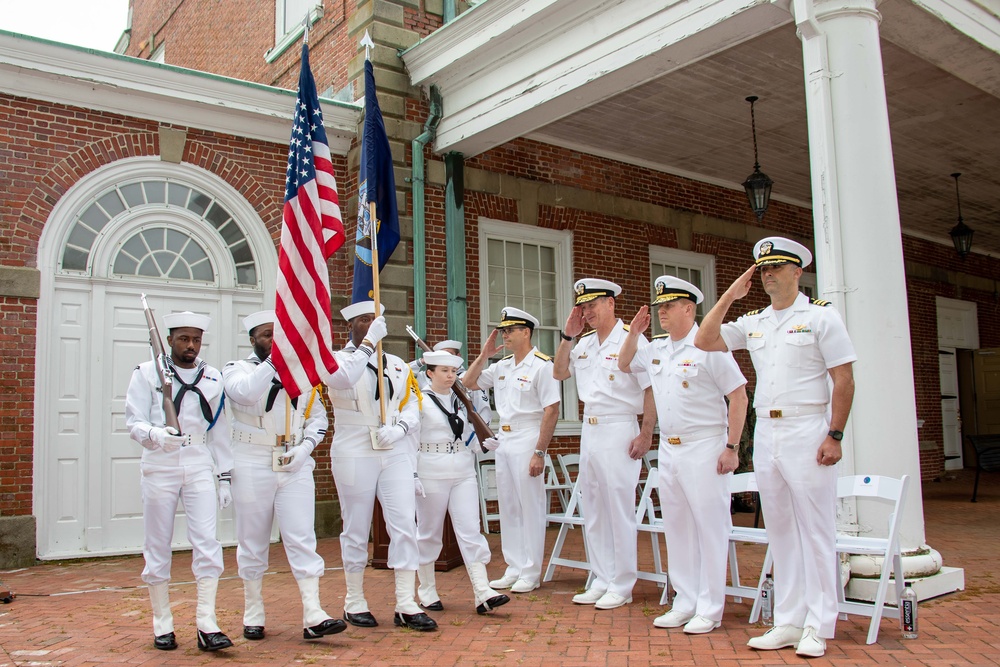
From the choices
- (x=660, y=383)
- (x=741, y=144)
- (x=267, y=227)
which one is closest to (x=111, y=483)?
(x=267, y=227)

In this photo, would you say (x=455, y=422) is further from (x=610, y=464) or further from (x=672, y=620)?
(x=672, y=620)

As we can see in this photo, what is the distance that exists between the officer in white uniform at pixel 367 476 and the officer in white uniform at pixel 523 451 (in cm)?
120

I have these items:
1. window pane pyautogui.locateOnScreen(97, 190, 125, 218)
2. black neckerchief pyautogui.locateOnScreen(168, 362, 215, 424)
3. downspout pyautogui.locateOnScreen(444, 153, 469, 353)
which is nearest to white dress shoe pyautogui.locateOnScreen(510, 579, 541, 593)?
black neckerchief pyautogui.locateOnScreen(168, 362, 215, 424)

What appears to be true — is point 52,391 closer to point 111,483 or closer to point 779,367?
point 111,483

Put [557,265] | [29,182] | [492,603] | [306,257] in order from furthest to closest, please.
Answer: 1. [557,265]
2. [29,182]
3. [492,603]
4. [306,257]

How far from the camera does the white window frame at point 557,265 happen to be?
35.8ft

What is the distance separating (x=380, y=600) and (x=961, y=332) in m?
15.7

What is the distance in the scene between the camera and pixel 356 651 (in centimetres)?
493

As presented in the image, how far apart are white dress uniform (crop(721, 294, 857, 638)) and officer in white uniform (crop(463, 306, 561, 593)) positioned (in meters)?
1.99

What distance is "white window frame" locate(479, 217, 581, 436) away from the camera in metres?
10.9

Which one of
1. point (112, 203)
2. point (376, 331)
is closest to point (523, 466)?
point (376, 331)

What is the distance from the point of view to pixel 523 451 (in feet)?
21.9

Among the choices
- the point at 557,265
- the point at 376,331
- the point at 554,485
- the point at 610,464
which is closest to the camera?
the point at 376,331

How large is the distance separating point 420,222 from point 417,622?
559 centimetres
